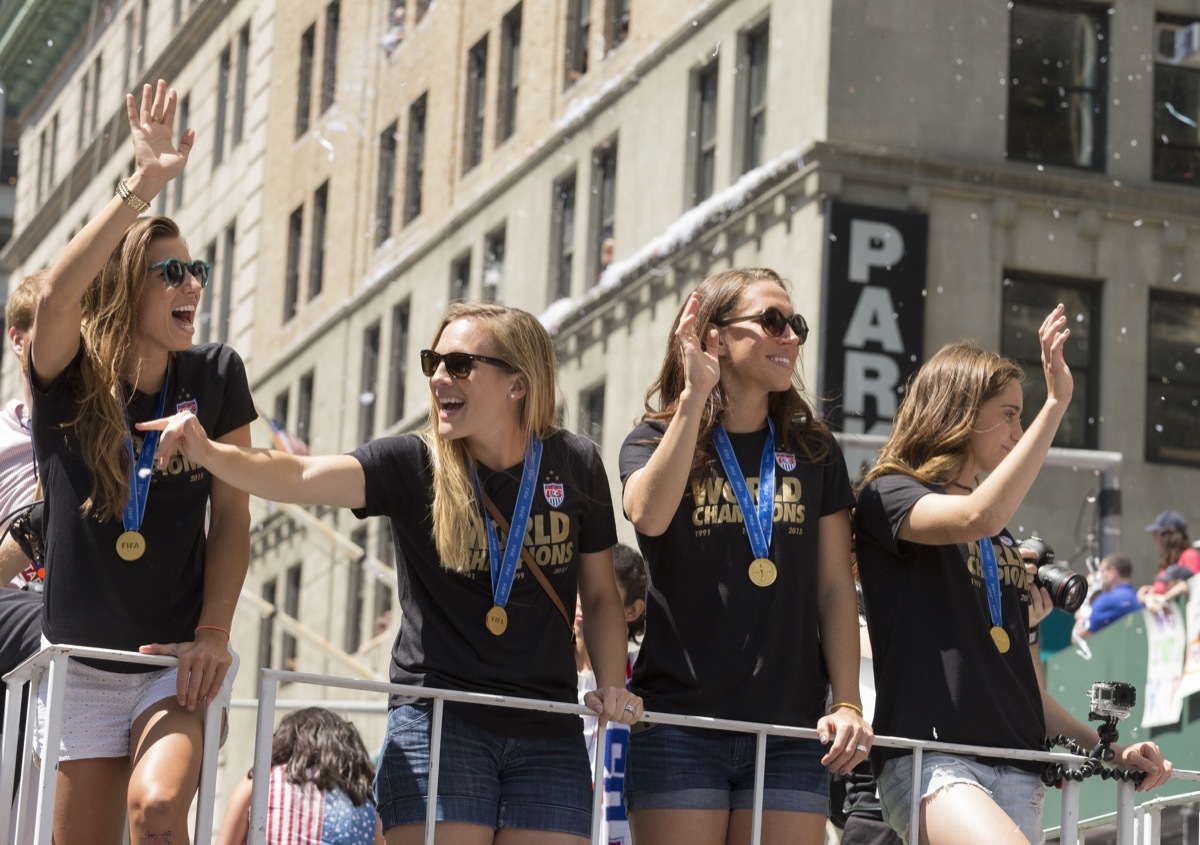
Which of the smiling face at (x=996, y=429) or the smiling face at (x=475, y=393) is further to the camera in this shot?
the smiling face at (x=996, y=429)

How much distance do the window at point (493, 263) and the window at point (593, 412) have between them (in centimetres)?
252

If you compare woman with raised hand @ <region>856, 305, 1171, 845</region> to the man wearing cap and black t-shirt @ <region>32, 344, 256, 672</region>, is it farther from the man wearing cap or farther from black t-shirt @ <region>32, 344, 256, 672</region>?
the man wearing cap

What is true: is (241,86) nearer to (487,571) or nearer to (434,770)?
(487,571)

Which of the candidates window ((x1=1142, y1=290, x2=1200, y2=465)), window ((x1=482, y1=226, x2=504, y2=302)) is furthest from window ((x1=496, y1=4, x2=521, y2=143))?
window ((x1=1142, y1=290, x2=1200, y2=465))

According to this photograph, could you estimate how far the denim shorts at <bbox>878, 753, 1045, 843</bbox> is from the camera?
186 inches

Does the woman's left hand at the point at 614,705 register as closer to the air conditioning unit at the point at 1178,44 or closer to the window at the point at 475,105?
the air conditioning unit at the point at 1178,44

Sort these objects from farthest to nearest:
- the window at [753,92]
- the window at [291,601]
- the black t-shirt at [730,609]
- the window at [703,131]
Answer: the window at [291,601] < the window at [703,131] < the window at [753,92] < the black t-shirt at [730,609]

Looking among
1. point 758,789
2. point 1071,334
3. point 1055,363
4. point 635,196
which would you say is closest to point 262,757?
point 758,789

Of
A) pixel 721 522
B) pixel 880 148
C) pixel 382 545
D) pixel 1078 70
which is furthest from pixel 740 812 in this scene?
pixel 382 545

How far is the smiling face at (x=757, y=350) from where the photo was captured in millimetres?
4863

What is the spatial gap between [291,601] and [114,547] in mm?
19314

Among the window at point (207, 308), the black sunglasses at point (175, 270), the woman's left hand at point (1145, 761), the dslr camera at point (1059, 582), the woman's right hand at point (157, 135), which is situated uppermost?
the window at point (207, 308)

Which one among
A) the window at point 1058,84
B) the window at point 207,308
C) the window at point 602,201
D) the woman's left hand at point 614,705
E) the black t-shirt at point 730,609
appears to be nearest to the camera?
the woman's left hand at point 614,705

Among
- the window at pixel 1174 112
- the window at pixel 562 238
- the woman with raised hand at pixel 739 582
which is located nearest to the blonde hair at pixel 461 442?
the woman with raised hand at pixel 739 582
